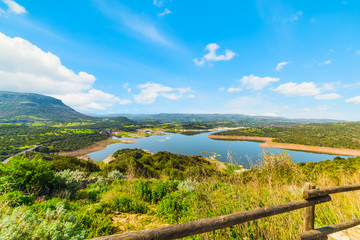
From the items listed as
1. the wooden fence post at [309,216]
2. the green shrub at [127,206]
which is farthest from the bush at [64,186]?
the wooden fence post at [309,216]

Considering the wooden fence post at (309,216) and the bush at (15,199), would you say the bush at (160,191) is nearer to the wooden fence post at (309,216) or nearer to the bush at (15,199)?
the bush at (15,199)

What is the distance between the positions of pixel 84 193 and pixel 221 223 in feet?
23.8

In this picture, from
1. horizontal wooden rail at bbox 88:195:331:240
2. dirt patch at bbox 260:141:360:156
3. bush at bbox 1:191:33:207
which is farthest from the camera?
dirt patch at bbox 260:141:360:156

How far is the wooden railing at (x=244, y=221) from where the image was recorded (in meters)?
1.54

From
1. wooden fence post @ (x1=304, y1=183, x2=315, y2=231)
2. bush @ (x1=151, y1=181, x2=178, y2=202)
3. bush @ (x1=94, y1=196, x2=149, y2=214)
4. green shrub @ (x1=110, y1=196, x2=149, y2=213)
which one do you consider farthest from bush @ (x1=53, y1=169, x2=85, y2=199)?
wooden fence post @ (x1=304, y1=183, x2=315, y2=231)

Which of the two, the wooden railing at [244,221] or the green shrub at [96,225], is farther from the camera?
the green shrub at [96,225]

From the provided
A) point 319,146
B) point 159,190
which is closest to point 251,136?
point 319,146

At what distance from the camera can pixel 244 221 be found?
1977mm

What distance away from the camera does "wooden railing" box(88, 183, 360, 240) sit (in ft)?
5.07

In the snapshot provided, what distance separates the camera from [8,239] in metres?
1.92

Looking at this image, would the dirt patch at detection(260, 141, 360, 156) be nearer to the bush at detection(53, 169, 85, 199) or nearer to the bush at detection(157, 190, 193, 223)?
the bush at detection(157, 190, 193, 223)

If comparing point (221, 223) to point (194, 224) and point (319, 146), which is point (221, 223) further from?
point (319, 146)

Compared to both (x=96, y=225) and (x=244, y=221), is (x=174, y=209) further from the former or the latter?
(x=244, y=221)

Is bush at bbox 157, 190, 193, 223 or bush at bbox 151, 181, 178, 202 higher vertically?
bush at bbox 157, 190, 193, 223
